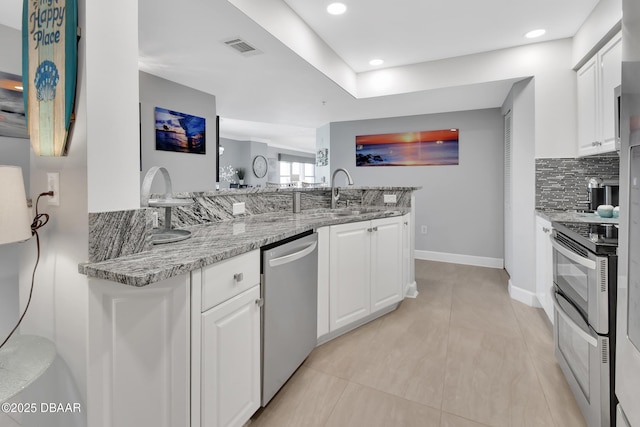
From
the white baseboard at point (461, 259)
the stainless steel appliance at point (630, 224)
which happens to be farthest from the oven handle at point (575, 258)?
the white baseboard at point (461, 259)

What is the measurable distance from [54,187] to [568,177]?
3631 millimetres

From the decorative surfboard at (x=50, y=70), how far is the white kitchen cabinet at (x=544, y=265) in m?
2.92

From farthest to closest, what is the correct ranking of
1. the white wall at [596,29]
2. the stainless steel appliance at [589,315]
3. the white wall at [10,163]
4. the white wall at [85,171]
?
the white wall at [596,29]
the white wall at [10,163]
the stainless steel appliance at [589,315]
the white wall at [85,171]

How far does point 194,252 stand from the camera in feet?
3.90

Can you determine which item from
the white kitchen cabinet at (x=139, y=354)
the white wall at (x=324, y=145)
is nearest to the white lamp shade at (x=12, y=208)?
the white kitchen cabinet at (x=139, y=354)

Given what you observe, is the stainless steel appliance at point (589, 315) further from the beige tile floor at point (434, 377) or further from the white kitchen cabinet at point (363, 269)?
the white kitchen cabinet at point (363, 269)

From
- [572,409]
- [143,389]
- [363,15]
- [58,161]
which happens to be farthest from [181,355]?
[363,15]

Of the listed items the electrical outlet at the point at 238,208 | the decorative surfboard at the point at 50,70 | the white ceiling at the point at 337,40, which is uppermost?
the white ceiling at the point at 337,40

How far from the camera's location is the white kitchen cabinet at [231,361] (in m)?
1.15

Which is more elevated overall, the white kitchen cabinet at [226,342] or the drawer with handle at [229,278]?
the drawer with handle at [229,278]

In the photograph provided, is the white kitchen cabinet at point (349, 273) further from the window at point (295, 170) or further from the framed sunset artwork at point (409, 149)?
the window at point (295, 170)

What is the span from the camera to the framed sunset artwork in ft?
15.4

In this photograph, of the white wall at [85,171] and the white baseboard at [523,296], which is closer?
the white wall at [85,171]

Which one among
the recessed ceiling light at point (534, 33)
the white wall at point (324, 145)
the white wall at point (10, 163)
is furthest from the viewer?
the white wall at point (324, 145)
